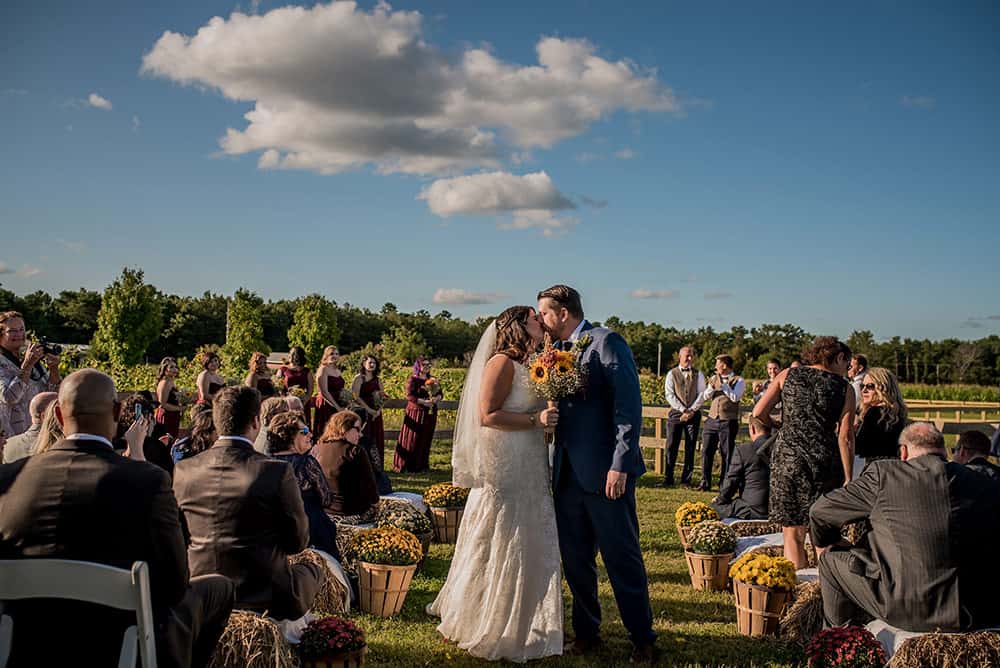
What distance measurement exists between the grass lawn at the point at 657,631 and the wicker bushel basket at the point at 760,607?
3.8 inches

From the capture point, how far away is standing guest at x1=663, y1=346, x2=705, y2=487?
13125 mm

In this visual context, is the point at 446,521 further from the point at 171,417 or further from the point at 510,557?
the point at 171,417

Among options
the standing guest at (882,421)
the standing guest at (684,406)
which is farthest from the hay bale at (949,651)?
the standing guest at (684,406)

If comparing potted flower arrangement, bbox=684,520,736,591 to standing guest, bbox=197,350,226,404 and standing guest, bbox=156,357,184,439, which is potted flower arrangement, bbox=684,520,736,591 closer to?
standing guest, bbox=197,350,226,404

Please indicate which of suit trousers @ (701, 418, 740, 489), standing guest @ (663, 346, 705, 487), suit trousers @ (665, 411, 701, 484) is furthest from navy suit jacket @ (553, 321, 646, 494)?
suit trousers @ (665, 411, 701, 484)

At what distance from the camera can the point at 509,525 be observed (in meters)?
5.12

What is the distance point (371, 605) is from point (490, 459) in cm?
163

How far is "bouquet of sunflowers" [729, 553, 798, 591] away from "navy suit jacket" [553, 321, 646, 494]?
1196 mm

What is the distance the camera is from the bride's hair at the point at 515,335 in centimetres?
520

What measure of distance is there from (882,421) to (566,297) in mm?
3620

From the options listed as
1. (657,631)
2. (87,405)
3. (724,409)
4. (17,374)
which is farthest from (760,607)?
(724,409)

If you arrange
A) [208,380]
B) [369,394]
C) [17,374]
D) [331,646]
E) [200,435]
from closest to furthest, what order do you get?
[331,646] → [200,435] → [17,374] → [208,380] → [369,394]

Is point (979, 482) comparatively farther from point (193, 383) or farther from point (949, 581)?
point (193, 383)

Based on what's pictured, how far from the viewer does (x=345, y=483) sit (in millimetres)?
6641
